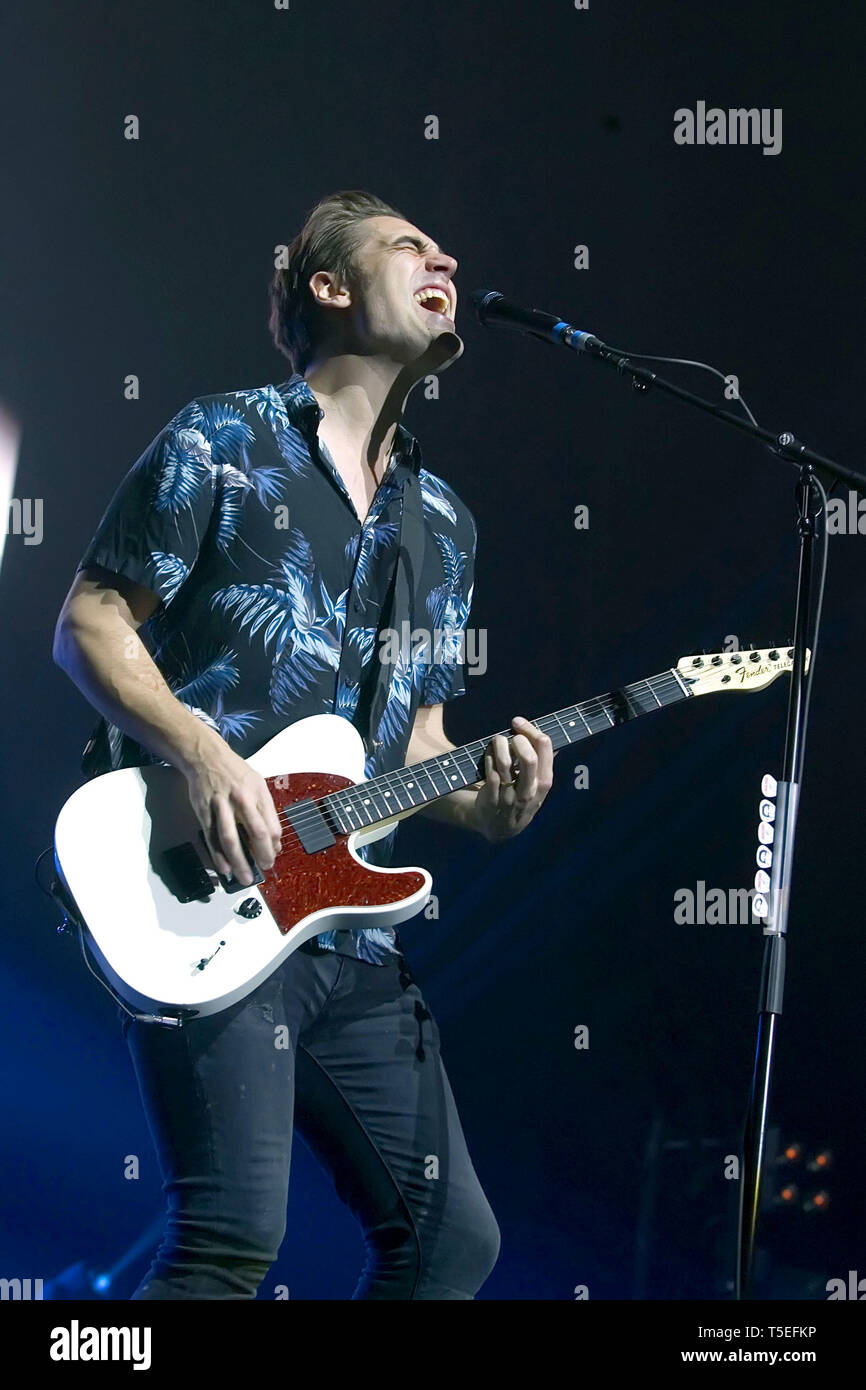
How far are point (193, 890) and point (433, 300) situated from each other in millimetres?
1327

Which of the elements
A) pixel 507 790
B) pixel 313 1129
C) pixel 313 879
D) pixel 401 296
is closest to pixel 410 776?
pixel 507 790

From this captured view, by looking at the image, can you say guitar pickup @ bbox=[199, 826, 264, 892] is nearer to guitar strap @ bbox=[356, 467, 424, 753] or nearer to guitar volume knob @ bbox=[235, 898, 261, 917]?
guitar volume knob @ bbox=[235, 898, 261, 917]

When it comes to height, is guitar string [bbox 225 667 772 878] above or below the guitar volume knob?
above

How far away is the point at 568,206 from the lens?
329cm

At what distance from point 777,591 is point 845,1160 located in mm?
1349

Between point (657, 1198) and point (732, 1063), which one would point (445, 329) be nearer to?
point (732, 1063)

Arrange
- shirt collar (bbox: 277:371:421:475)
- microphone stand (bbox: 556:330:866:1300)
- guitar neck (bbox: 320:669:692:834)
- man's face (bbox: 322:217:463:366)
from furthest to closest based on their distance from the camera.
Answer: man's face (bbox: 322:217:463:366) < shirt collar (bbox: 277:371:421:475) < guitar neck (bbox: 320:669:692:834) < microphone stand (bbox: 556:330:866:1300)

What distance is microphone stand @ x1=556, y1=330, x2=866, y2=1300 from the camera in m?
2.18

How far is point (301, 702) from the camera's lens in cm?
250

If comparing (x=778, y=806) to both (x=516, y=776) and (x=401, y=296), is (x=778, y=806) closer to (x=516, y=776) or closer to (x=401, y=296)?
(x=516, y=776)

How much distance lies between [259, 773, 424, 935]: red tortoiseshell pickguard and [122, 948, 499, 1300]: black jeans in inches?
5.1

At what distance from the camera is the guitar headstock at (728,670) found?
2.73 meters

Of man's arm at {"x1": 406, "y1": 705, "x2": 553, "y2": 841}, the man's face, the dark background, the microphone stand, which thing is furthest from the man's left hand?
the man's face
